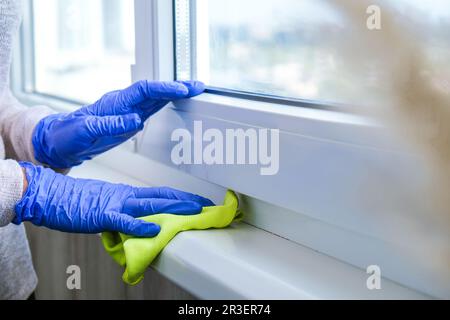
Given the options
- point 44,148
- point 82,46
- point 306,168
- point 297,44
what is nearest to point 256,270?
point 306,168

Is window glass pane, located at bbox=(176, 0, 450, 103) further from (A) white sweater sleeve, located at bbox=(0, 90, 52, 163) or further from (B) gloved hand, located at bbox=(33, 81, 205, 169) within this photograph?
(A) white sweater sleeve, located at bbox=(0, 90, 52, 163)

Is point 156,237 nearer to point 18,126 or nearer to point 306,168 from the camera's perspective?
point 306,168

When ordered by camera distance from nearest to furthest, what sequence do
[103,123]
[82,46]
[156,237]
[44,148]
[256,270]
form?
[256,270], [156,237], [103,123], [44,148], [82,46]

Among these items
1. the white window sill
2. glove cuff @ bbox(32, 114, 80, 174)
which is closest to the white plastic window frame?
the white window sill

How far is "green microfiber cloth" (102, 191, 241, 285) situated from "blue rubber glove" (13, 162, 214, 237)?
1cm

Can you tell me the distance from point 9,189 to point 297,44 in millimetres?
425

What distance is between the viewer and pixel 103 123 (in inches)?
33.7

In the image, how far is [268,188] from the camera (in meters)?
0.74

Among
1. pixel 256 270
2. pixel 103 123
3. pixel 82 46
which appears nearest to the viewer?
pixel 256 270

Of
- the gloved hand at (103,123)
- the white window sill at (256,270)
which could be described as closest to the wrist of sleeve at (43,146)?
the gloved hand at (103,123)

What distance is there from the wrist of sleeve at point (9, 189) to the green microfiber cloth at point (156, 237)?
0.43 feet
